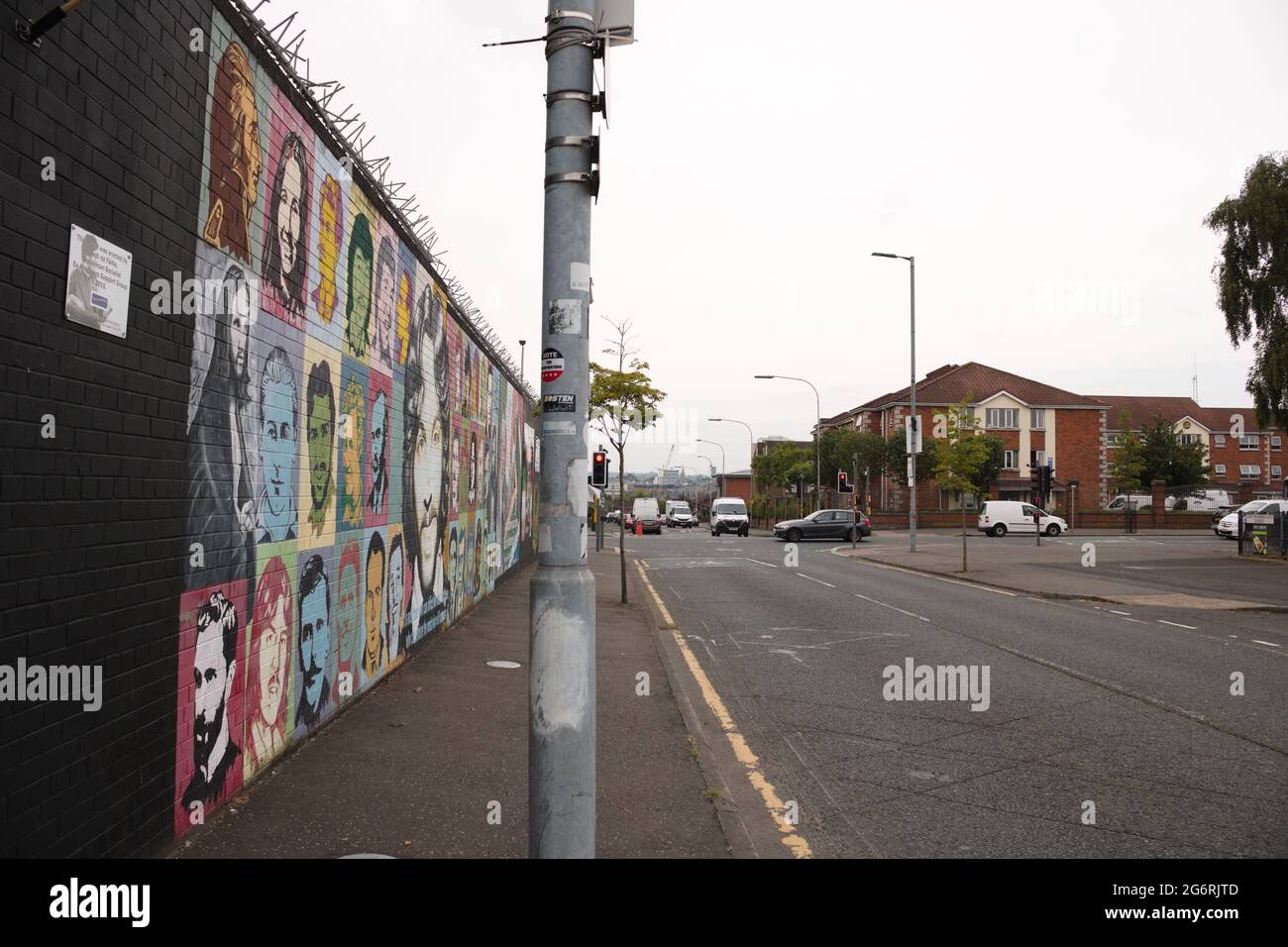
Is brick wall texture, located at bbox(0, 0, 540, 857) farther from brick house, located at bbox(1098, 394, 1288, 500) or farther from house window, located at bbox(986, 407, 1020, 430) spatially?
brick house, located at bbox(1098, 394, 1288, 500)

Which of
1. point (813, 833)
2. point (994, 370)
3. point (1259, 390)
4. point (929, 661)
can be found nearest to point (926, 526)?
point (994, 370)

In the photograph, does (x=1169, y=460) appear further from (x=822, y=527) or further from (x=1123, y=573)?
(x=1123, y=573)

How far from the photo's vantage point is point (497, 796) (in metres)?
5.04

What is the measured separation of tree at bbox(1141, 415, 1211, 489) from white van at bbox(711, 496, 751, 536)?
38571 mm

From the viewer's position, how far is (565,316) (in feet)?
11.0

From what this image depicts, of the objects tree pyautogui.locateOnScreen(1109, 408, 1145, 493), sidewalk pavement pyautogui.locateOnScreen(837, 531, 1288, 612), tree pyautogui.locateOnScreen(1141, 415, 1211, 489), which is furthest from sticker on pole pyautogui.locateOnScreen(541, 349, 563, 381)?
tree pyautogui.locateOnScreen(1141, 415, 1211, 489)

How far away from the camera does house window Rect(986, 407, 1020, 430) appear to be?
207ft

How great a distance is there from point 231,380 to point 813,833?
12.3ft

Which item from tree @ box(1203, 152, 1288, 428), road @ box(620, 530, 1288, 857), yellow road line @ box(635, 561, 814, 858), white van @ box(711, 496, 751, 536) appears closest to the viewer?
yellow road line @ box(635, 561, 814, 858)

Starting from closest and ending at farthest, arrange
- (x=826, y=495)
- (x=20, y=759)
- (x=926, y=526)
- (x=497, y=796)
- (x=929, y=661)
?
(x=20, y=759), (x=497, y=796), (x=929, y=661), (x=926, y=526), (x=826, y=495)

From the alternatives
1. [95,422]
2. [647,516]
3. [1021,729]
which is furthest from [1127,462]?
[95,422]

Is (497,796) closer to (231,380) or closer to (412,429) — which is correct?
(231,380)

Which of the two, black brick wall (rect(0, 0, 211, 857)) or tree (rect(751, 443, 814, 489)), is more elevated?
tree (rect(751, 443, 814, 489))
